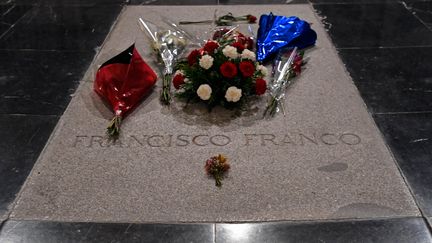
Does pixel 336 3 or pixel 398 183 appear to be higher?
pixel 398 183

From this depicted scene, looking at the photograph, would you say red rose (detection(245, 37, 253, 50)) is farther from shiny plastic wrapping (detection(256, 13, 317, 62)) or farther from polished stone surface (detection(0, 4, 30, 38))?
polished stone surface (detection(0, 4, 30, 38))

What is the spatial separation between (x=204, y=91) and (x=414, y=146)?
1.28m

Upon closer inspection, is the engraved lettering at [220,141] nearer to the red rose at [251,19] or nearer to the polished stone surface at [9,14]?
the red rose at [251,19]

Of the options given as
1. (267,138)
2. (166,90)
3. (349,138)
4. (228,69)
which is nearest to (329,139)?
(349,138)

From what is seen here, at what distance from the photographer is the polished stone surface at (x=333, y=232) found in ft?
7.39

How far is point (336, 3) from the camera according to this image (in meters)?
5.25

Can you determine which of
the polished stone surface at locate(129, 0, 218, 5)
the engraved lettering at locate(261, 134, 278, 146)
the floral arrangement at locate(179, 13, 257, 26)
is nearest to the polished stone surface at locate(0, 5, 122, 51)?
the polished stone surface at locate(129, 0, 218, 5)

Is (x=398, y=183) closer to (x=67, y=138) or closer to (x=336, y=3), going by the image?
(x=67, y=138)

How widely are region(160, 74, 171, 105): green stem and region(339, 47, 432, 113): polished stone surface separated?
52.6 inches

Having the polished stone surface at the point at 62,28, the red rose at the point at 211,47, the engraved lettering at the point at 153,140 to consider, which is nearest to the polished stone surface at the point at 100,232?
the engraved lettering at the point at 153,140

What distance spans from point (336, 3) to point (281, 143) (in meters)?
2.84

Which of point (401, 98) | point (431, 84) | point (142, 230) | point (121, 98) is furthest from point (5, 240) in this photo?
point (431, 84)

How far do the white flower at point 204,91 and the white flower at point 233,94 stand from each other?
0.11m

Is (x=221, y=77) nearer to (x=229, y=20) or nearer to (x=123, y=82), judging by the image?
(x=123, y=82)
